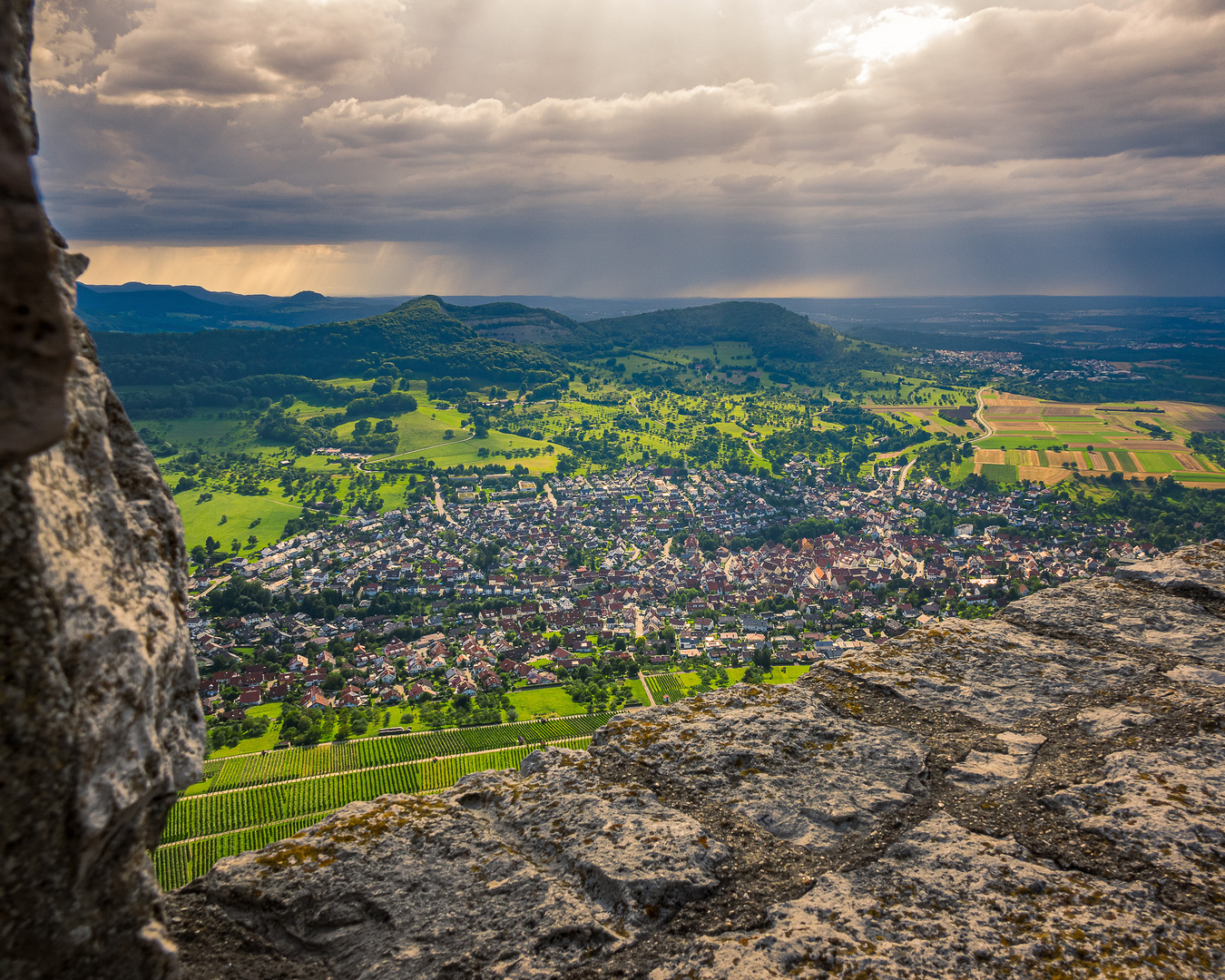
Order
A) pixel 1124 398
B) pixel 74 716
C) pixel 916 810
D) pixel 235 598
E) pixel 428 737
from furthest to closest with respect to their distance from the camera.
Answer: pixel 1124 398 < pixel 235 598 < pixel 428 737 < pixel 916 810 < pixel 74 716

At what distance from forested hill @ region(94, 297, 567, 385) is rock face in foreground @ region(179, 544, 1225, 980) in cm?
14671

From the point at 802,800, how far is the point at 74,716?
4174 mm

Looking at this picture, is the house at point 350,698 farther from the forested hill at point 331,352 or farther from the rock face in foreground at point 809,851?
the forested hill at point 331,352

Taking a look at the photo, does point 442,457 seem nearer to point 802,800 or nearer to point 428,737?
point 428,737

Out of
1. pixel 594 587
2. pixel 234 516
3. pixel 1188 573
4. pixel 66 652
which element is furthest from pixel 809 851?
pixel 234 516

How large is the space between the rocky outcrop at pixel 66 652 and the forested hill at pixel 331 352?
14691 centimetres

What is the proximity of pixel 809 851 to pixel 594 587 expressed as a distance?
51.5 m

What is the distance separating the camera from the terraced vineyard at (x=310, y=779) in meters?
25.2

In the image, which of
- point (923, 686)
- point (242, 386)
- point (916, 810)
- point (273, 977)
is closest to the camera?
point (273, 977)

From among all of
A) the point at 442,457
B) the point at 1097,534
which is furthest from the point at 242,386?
the point at 1097,534

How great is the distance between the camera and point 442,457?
100812 mm

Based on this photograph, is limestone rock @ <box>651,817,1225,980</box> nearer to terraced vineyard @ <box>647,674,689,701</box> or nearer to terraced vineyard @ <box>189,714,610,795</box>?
terraced vineyard @ <box>189,714,610,795</box>

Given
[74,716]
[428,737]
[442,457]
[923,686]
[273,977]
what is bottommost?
[428,737]

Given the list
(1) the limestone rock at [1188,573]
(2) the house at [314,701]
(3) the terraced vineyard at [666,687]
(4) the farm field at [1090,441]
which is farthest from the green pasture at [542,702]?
(4) the farm field at [1090,441]
